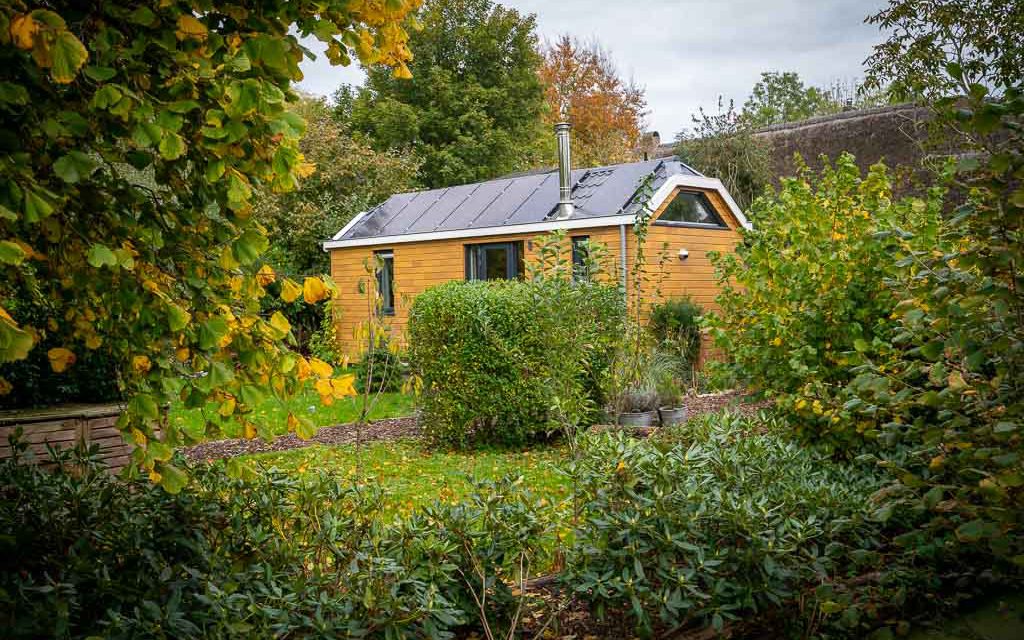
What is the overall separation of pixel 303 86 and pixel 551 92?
1514 cm

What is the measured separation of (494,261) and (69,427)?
10038 millimetres

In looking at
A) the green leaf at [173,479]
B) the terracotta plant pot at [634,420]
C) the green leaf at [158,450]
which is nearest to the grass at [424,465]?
the terracotta plant pot at [634,420]

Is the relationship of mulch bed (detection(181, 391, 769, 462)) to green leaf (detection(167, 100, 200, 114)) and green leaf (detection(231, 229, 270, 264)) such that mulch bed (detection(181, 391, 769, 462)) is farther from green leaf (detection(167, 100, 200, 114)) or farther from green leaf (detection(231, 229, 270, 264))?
green leaf (detection(167, 100, 200, 114))

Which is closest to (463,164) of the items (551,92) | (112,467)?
(551,92)

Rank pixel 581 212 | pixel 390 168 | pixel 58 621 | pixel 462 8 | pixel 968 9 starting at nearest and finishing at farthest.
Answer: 1. pixel 58 621
2. pixel 968 9
3. pixel 581 212
4. pixel 390 168
5. pixel 462 8

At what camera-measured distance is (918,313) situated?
2.40 metres

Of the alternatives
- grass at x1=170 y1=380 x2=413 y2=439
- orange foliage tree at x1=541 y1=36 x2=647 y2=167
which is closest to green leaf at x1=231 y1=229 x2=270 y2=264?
grass at x1=170 y1=380 x2=413 y2=439

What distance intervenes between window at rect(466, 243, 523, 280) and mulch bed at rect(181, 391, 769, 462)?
525 cm

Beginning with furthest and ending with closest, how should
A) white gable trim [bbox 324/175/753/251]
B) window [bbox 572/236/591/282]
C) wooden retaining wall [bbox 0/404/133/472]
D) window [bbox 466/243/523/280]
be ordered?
window [bbox 466/243/523/280]
white gable trim [bbox 324/175/753/251]
window [bbox 572/236/591/282]
wooden retaining wall [bbox 0/404/133/472]

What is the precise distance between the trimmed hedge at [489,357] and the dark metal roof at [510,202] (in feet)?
18.2

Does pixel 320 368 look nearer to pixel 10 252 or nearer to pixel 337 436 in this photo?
pixel 10 252

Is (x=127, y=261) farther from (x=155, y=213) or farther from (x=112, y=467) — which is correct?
(x=112, y=467)

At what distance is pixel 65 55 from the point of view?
67.4 inches

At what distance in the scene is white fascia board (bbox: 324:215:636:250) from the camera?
45.4 feet
